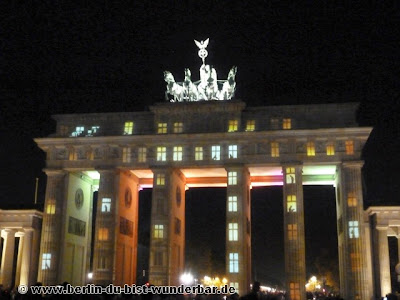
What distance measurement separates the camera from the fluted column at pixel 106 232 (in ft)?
233

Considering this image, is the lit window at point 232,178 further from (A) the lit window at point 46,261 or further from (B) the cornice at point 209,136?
(A) the lit window at point 46,261

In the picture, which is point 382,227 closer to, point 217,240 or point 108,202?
point 108,202

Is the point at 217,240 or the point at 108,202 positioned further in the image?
the point at 217,240

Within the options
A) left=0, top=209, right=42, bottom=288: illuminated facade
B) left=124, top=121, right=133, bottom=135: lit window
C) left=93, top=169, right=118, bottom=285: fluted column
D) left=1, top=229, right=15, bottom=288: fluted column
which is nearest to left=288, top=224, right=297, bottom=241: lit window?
left=93, top=169, right=118, bottom=285: fluted column

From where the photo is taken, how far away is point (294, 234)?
228 feet

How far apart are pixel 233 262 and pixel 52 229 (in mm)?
26453

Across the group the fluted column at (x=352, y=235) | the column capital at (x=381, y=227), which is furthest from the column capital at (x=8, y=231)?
the column capital at (x=381, y=227)

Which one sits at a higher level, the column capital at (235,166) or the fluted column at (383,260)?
the column capital at (235,166)

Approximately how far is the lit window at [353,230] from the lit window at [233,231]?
49.8ft

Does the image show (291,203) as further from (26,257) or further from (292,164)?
(26,257)

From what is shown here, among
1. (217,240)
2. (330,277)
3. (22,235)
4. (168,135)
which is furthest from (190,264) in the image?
(168,135)

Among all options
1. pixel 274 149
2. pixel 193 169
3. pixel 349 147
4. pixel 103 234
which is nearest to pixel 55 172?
pixel 103 234

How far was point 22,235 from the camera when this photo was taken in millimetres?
84188

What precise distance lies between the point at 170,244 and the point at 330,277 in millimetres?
48567
